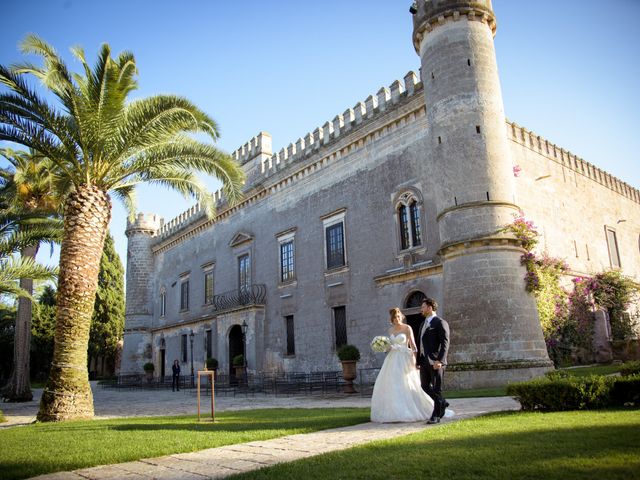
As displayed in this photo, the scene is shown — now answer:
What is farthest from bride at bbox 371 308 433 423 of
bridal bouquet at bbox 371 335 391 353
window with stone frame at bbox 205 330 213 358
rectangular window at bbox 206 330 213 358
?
window with stone frame at bbox 205 330 213 358

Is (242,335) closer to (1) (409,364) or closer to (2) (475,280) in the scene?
(2) (475,280)

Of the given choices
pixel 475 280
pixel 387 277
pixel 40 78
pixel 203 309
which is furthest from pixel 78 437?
pixel 203 309

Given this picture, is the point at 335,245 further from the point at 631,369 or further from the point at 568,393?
the point at 568,393

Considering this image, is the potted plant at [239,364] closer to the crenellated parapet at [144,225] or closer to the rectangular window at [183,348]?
the rectangular window at [183,348]

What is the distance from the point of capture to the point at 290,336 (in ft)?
71.9

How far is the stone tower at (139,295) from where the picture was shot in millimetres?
34438

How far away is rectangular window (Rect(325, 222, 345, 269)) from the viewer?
1984 centimetres

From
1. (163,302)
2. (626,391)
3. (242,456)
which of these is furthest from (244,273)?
(242,456)

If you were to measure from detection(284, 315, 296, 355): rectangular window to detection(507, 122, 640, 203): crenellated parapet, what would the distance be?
11.5 meters

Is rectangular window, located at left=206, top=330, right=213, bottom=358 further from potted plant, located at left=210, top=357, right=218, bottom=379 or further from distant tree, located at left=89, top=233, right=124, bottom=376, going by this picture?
distant tree, located at left=89, top=233, right=124, bottom=376

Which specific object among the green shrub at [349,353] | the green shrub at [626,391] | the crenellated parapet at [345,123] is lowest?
the green shrub at [626,391]

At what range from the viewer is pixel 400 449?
507 centimetres

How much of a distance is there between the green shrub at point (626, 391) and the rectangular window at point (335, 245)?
12851mm

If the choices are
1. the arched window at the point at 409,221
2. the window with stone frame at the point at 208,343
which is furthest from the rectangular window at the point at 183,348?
the arched window at the point at 409,221
